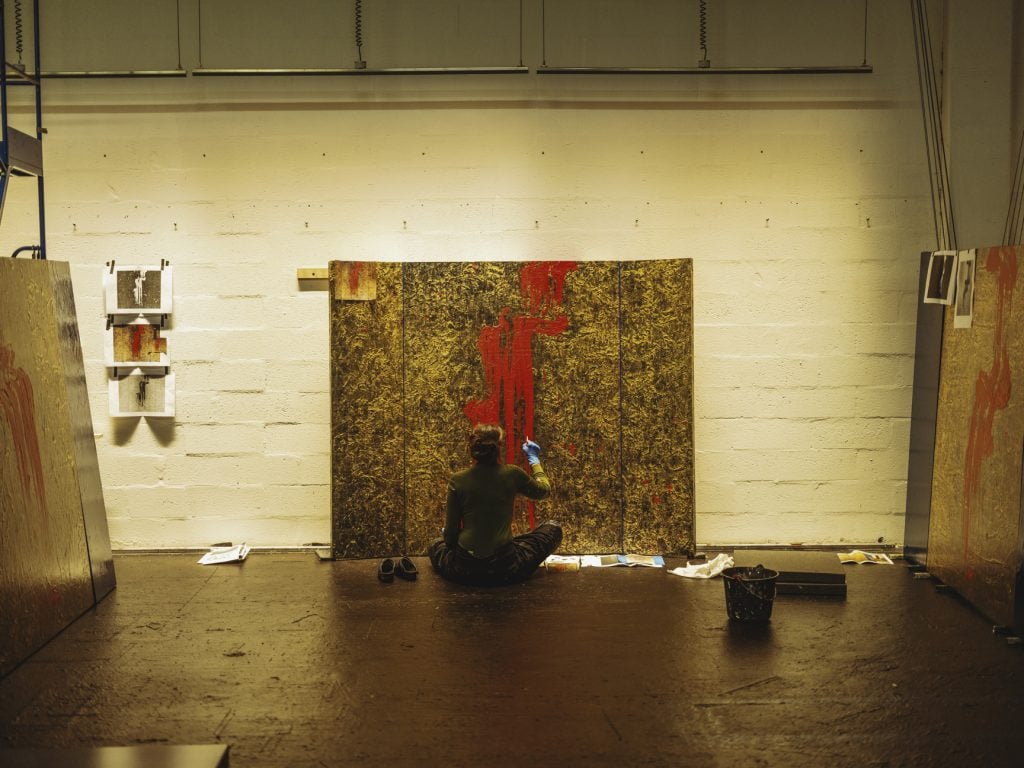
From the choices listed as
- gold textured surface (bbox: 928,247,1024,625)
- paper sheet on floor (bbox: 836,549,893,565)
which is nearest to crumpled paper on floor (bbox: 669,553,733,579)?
paper sheet on floor (bbox: 836,549,893,565)

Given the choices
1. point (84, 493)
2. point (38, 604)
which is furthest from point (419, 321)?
point (38, 604)

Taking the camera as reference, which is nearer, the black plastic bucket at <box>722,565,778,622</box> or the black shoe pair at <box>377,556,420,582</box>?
the black plastic bucket at <box>722,565,778,622</box>

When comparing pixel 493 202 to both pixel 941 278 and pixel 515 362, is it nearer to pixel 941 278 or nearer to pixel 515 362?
pixel 515 362

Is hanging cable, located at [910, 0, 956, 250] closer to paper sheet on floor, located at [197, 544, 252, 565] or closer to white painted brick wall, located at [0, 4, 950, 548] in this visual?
white painted brick wall, located at [0, 4, 950, 548]

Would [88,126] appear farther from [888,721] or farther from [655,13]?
[888,721]

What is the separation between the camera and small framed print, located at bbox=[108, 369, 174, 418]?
6461 mm

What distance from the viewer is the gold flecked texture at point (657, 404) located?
6.27 m

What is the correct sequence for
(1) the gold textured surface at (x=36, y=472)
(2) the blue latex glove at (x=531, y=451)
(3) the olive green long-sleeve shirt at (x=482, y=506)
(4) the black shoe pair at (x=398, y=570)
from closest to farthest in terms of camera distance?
(1) the gold textured surface at (x=36, y=472) < (3) the olive green long-sleeve shirt at (x=482, y=506) < (4) the black shoe pair at (x=398, y=570) < (2) the blue latex glove at (x=531, y=451)

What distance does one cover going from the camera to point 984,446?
16.7ft

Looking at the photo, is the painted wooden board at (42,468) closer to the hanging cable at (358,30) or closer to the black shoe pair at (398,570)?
the black shoe pair at (398,570)

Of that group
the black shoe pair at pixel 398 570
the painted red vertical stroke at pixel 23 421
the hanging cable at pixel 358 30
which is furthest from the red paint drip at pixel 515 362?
the painted red vertical stroke at pixel 23 421

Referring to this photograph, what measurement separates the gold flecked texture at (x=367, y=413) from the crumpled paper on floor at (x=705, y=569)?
67.6 inches

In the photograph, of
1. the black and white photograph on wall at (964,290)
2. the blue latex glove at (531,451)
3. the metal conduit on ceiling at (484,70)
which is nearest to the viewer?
the black and white photograph on wall at (964,290)

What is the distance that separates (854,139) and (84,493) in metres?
5.01
